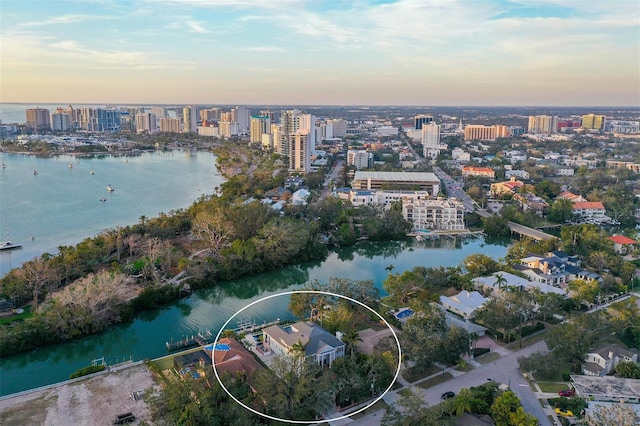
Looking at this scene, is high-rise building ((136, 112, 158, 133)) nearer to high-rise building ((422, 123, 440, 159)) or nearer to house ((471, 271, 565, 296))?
high-rise building ((422, 123, 440, 159))

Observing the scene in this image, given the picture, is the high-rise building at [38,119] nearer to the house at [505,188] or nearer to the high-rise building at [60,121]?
the high-rise building at [60,121]

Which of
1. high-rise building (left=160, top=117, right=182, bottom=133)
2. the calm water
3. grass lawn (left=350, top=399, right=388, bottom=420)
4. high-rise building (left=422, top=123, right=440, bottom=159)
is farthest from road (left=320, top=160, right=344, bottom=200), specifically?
high-rise building (left=160, top=117, right=182, bottom=133)

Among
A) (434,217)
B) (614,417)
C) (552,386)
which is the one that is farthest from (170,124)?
(614,417)

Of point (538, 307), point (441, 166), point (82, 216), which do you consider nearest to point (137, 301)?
point (538, 307)

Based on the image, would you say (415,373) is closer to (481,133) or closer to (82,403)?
(82,403)

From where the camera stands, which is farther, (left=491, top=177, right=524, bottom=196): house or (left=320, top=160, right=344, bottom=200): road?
(left=320, top=160, right=344, bottom=200): road

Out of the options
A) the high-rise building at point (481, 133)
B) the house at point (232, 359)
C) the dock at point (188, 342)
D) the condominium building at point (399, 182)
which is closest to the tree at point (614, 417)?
the house at point (232, 359)
